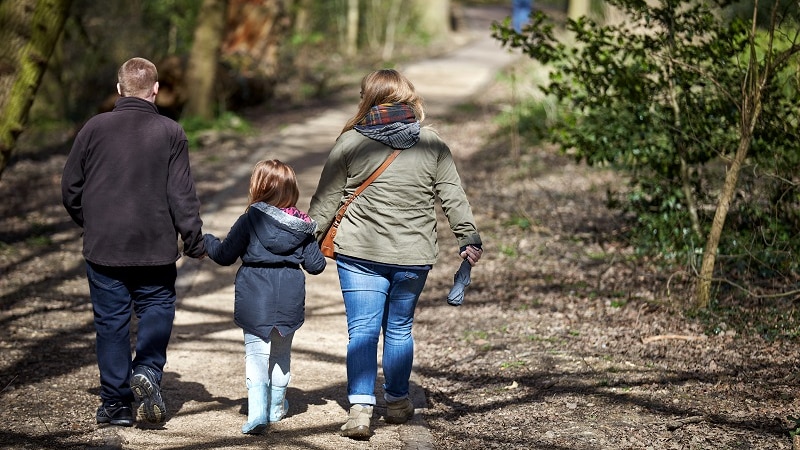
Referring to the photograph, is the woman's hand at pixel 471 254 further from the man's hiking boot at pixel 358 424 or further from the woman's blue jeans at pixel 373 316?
the man's hiking boot at pixel 358 424

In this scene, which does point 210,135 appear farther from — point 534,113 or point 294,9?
point 294,9

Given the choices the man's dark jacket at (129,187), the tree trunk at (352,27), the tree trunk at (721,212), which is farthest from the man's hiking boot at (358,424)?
the tree trunk at (352,27)

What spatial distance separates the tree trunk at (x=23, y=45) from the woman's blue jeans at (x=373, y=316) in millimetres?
4528

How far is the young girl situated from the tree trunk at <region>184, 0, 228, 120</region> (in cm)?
1091

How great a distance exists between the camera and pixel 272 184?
500 cm

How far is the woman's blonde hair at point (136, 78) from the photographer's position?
A: 5.08 metres

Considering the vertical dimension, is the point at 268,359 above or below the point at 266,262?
below

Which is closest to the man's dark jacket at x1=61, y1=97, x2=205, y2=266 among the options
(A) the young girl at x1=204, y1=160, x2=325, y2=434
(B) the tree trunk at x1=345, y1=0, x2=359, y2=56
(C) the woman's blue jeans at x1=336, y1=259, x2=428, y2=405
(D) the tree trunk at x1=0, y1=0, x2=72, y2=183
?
(A) the young girl at x1=204, y1=160, x2=325, y2=434

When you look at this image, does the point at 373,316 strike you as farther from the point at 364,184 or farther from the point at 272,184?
the point at 272,184

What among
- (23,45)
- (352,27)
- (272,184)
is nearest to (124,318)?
(272,184)

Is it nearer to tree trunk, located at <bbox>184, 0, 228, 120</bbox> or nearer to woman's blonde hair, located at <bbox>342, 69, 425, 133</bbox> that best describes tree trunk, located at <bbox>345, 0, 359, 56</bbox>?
tree trunk, located at <bbox>184, 0, 228, 120</bbox>

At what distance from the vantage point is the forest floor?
204 inches

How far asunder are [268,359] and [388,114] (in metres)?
1.40

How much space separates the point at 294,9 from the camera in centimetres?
2644
